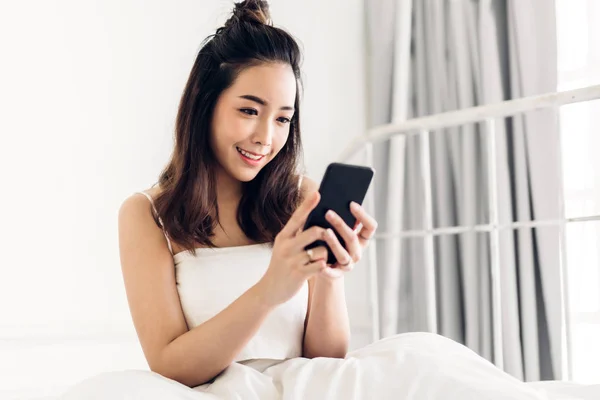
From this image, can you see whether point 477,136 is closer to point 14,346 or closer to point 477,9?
point 477,9

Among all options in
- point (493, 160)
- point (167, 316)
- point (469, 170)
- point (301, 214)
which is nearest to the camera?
point (301, 214)

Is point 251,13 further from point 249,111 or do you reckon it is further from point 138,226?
point 138,226

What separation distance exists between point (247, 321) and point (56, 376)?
3.50 feet

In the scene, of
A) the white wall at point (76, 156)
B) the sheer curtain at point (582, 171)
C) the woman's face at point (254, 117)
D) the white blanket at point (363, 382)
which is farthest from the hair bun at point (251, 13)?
the sheer curtain at point (582, 171)

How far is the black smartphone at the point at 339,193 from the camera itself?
38.1 inches

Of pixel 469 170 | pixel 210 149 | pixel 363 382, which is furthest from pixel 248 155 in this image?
pixel 469 170

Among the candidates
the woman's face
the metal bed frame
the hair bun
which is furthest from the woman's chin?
the metal bed frame

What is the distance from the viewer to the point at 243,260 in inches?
51.3

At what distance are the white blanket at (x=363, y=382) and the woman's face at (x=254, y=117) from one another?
0.37m

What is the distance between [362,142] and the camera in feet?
6.53

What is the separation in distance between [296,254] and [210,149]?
447 millimetres

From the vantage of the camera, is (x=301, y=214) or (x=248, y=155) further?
(x=248, y=155)

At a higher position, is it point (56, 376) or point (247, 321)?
point (247, 321)

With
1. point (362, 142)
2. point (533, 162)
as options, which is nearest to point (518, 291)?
point (533, 162)
